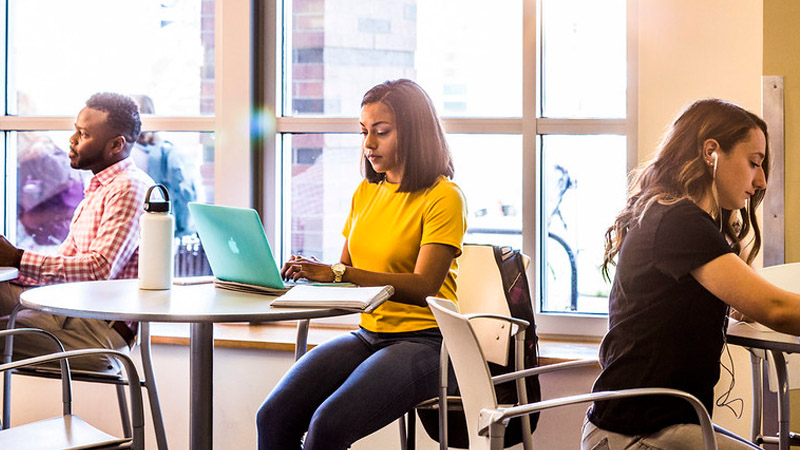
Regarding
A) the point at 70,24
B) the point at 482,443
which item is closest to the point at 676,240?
the point at 482,443

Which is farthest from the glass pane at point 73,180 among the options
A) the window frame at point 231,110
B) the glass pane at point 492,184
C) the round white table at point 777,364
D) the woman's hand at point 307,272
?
the round white table at point 777,364

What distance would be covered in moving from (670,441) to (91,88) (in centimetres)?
301

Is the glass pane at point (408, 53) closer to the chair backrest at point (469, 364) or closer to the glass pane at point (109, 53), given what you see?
the glass pane at point (109, 53)

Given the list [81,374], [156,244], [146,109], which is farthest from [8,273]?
[146,109]

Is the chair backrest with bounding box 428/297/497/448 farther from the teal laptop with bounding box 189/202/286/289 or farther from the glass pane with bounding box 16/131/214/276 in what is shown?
the glass pane with bounding box 16/131/214/276

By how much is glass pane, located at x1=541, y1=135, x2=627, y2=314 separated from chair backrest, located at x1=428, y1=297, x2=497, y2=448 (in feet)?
5.64

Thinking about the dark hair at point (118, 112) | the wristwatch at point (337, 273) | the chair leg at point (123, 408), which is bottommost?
the chair leg at point (123, 408)

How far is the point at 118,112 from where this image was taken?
301cm

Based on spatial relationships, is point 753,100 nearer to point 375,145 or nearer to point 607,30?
point 607,30

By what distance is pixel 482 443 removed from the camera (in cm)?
150

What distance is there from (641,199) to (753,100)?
1.34 meters

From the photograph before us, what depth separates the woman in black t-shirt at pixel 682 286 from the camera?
1625 millimetres

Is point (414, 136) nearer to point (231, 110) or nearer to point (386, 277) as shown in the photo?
point (386, 277)

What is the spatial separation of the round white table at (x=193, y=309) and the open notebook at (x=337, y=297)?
22 millimetres
